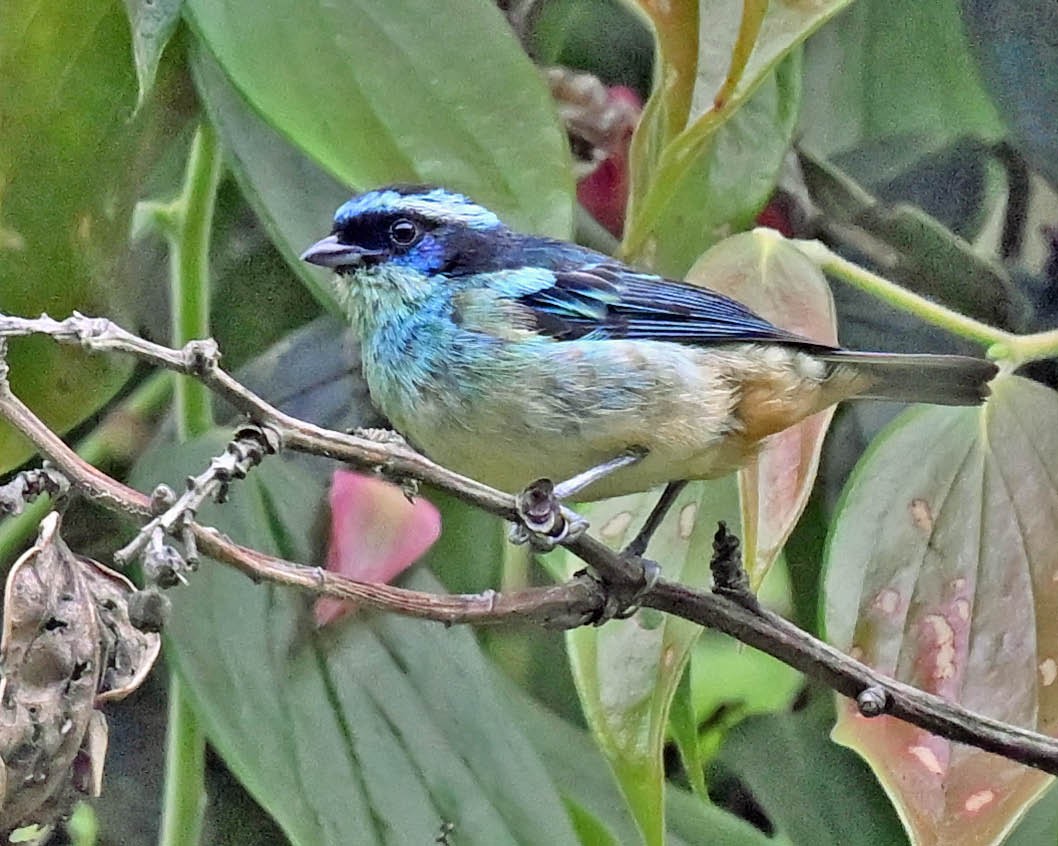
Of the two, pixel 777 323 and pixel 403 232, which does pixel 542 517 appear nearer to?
pixel 403 232

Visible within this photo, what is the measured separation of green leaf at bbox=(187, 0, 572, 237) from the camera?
1.08 meters

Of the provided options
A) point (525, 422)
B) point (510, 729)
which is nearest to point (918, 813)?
point (510, 729)

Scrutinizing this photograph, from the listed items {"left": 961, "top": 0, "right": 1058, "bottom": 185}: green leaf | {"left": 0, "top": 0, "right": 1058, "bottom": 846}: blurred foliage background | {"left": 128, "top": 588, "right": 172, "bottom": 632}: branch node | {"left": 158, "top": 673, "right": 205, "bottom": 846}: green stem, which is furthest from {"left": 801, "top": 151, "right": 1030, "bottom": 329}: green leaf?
{"left": 128, "top": 588, "right": 172, "bottom": 632}: branch node

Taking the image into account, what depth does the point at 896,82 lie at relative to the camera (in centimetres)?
142

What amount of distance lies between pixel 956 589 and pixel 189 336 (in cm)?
79

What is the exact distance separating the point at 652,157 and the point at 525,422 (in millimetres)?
392

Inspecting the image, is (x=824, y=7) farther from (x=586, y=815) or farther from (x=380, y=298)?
(x=586, y=815)

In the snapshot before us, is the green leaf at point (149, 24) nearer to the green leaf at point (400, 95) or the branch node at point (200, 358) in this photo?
the green leaf at point (400, 95)

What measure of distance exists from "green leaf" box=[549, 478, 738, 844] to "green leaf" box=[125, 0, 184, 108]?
57 centimetres

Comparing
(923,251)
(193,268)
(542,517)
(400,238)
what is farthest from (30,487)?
(923,251)

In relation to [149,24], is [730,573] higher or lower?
lower

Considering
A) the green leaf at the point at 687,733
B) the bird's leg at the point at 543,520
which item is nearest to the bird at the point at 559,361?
the bird's leg at the point at 543,520

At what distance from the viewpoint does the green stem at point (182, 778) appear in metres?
1.17

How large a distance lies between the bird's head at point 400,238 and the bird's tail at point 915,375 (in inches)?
12.1
